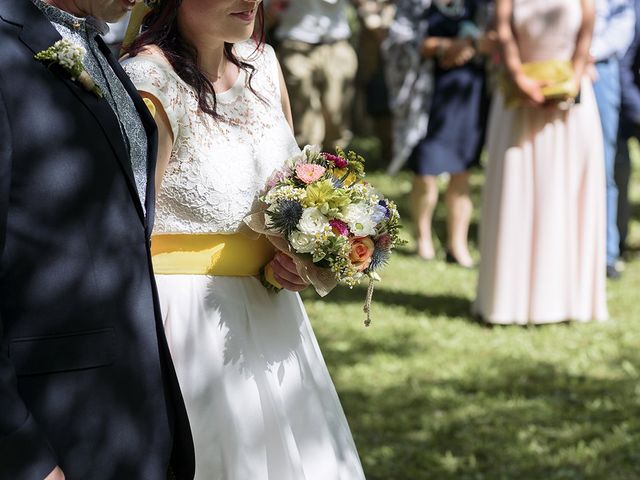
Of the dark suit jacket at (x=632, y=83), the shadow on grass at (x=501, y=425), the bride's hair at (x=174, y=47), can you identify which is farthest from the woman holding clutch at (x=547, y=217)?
the bride's hair at (x=174, y=47)

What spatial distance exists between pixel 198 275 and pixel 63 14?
0.97m

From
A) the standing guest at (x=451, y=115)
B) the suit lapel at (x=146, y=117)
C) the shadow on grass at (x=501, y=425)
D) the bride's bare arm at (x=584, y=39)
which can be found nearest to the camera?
the suit lapel at (x=146, y=117)

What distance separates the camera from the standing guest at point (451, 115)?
932cm

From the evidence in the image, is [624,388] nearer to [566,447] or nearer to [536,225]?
[566,447]

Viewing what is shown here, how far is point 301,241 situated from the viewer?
10.6ft

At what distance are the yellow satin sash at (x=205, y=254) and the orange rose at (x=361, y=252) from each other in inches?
11.1

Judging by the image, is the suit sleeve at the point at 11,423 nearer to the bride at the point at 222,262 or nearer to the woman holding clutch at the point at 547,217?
the bride at the point at 222,262

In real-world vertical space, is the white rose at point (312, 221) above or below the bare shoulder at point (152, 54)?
below

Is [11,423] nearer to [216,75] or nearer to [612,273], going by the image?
[216,75]

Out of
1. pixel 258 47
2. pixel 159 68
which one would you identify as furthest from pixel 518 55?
pixel 159 68

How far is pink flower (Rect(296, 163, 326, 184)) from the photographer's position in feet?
10.9

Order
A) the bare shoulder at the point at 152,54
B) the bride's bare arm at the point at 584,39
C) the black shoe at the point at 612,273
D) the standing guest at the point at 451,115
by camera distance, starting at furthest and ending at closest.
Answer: the standing guest at the point at 451,115
the black shoe at the point at 612,273
the bride's bare arm at the point at 584,39
the bare shoulder at the point at 152,54

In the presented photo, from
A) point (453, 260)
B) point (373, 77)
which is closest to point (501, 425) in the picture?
point (453, 260)

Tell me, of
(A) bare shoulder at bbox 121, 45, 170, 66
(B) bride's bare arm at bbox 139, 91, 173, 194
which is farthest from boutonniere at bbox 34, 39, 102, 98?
(A) bare shoulder at bbox 121, 45, 170, 66
